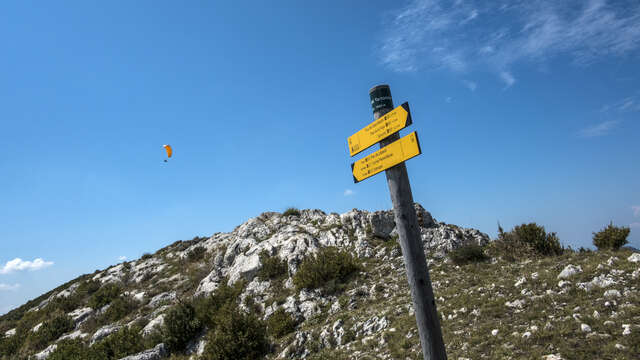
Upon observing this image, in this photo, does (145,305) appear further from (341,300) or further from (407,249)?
(407,249)

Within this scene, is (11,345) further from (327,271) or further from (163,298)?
(327,271)

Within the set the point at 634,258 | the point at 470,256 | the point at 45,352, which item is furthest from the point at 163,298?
the point at 634,258

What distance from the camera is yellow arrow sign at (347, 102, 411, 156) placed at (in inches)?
180

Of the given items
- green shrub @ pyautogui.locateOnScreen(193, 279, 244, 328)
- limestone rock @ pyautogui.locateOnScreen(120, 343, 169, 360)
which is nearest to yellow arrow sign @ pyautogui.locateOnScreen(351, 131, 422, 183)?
green shrub @ pyautogui.locateOnScreen(193, 279, 244, 328)

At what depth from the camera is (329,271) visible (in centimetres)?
1636

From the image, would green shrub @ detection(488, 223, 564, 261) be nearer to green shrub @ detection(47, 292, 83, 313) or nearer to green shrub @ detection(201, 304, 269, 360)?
green shrub @ detection(201, 304, 269, 360)

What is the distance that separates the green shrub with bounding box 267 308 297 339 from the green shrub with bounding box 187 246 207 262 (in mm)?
18276

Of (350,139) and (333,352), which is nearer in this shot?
(350,139)

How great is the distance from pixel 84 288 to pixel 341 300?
29.6 metres

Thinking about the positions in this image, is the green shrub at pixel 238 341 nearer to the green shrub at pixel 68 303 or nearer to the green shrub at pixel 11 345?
the green shrub at pixel 11 345

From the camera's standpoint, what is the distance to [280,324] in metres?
13.5

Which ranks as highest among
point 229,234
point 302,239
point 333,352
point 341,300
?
point 229,234

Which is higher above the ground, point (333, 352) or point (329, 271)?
point (329, 271)

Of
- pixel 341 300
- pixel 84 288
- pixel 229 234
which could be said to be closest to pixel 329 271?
pixel 341 300
